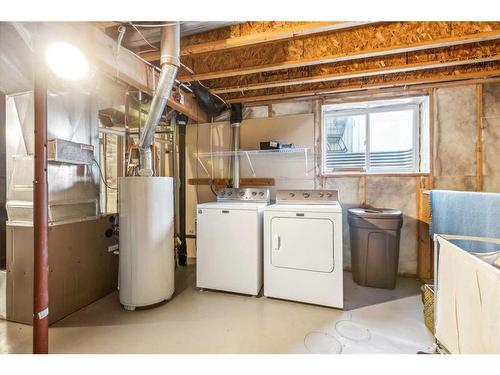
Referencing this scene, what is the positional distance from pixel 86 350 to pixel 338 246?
2074 mm

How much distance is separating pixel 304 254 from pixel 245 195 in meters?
1.04

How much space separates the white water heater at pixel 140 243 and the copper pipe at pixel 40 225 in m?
0.64

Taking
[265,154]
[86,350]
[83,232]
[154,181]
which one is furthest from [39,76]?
[265,154]

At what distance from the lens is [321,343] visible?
1662 mm

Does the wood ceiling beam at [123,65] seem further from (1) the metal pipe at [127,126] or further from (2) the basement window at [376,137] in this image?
(2) the basement window at [376,137]

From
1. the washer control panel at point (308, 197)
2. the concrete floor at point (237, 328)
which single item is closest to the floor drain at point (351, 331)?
the concrete floor at point (237, 328)

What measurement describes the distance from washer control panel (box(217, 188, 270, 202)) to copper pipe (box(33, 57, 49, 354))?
180 centimetres

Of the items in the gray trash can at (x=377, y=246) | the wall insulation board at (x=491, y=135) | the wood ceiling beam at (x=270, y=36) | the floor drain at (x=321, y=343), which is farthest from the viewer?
the wall insulation board at (x=491, y=135)

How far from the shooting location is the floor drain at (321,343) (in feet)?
5.20

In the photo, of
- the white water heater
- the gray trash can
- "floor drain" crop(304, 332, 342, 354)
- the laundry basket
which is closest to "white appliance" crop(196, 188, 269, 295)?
the white water heater

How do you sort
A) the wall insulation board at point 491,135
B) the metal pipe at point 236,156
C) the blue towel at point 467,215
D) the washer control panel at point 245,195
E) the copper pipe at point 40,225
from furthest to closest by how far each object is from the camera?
the metal pipe at point 236,156 < the washer control panel at point 245,195 < the wall insulation board at point 491,135 < the blue towel at point 467,215 < the copper pipe at point 40,225

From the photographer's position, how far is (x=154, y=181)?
2.15 metres

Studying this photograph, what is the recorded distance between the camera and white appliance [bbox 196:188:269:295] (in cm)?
235
